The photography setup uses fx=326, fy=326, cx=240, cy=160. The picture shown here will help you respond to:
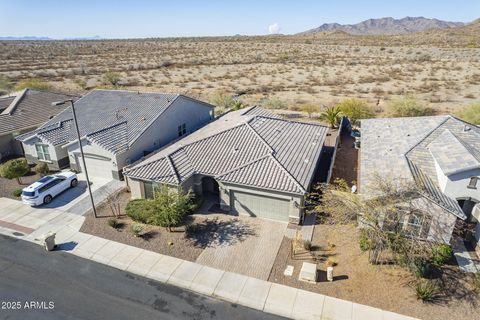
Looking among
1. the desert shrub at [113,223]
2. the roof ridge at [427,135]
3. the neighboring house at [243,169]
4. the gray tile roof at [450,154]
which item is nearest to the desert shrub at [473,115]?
the roof ridge at [427,135]

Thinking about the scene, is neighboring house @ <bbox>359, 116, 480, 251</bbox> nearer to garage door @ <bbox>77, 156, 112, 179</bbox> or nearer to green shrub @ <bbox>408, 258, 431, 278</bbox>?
green shrub @ <bbox>408, 258, 431, 278</bbox>

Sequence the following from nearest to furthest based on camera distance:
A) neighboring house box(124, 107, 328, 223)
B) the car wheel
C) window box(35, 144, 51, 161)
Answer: neighboring house box(124, 107, 328, 223) → the car wheel → window box(35, 144, 51, 161)

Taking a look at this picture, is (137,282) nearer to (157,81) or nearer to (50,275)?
(50,275)

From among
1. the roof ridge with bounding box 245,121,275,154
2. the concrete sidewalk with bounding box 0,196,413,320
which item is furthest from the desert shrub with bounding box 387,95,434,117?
the concrete sidewalk with bounding box 0,196,413,320

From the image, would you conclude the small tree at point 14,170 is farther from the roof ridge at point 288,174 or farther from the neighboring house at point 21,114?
the roof ridge at point 288,174

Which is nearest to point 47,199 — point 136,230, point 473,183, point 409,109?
point 136,230

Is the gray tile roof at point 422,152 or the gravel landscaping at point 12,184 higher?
the gray tile roof at point 422,152
